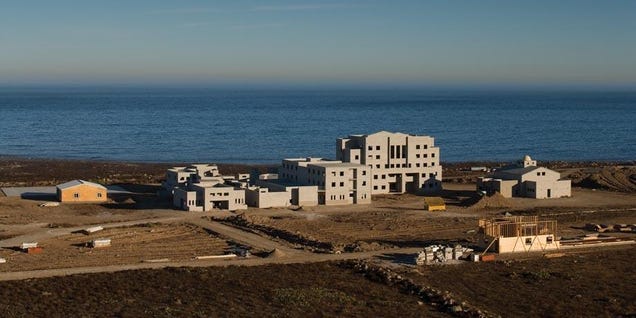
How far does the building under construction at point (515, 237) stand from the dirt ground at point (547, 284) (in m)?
1.68

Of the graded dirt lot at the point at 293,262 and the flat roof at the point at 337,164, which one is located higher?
the flat roof at the point at 337,164

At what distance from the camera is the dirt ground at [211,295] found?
35.8 metres

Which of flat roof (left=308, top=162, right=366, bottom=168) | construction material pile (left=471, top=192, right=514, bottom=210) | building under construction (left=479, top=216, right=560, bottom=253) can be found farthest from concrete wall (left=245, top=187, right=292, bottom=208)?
building under construction (left=479, top=216, right=560, bottom=253)

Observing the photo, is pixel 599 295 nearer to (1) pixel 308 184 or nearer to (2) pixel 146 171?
(1) pixel 308 184

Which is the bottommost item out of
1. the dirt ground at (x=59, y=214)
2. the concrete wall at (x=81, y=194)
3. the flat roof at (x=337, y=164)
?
the dirt ground at (x=59, y=214)

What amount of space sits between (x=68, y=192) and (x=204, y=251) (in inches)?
944

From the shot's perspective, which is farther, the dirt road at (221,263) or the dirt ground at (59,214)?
the dirt ground at (59,214)

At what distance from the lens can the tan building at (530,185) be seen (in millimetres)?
73125

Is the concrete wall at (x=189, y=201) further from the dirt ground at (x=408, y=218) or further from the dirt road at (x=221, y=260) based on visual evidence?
the dirt road at (x=221, y=260)

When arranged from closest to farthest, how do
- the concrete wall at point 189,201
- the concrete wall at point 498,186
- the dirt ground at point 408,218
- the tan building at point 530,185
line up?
1. the dirt ground at point 408,218
2. the concrete wall at point 189,201
3. the concrete wall at point 498,186
4. the tan building at point 530,185

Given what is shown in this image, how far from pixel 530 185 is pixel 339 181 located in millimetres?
15389

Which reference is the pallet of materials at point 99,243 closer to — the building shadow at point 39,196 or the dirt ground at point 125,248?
the dirt ground at point 125,248

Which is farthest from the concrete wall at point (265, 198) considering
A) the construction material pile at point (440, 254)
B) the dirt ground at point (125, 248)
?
the construction material pile at point (440, 254)

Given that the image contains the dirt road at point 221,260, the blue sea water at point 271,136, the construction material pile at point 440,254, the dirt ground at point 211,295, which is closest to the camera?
the dirt ground at point 211,295
